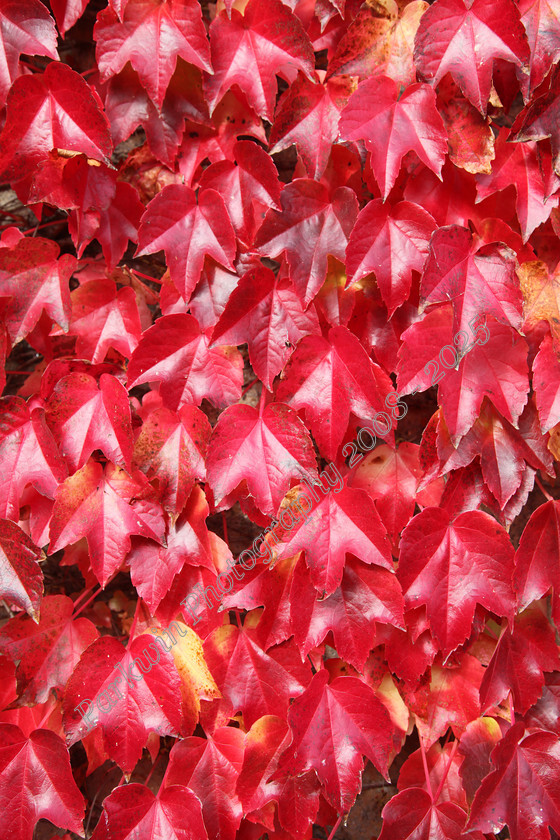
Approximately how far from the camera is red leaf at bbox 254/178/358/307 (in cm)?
92

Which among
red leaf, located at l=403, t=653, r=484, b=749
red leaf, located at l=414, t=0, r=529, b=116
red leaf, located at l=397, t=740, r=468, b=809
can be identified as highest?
red leaf, located at l=414, t=0, r=529, b=116

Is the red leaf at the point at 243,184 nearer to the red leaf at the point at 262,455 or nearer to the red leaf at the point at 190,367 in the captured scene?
the red leaf at the point at 190,367

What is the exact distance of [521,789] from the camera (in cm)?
96

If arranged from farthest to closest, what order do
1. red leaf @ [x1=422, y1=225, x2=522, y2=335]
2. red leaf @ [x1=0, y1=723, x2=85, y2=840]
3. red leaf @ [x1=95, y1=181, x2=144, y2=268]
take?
red leaf @ [x1=95, y1=181, x2=144, y2=268] < red leaf @ [x1=0, y1=723, x2=85, y2=840] < red leaf @ [x1=422, y1=225, x2=522, y2=335]

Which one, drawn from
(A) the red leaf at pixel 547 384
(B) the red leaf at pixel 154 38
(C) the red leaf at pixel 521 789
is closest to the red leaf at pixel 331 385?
(A) the red leaf at pixel 547 384

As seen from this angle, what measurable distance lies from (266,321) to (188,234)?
0.66 ft

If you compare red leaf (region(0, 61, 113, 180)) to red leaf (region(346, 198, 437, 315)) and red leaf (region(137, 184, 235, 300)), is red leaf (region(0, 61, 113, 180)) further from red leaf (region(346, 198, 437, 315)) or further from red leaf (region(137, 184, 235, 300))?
red leaf (region(346, 198, 437, 315))

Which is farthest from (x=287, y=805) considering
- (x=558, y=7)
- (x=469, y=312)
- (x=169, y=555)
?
(x=558, y=7)

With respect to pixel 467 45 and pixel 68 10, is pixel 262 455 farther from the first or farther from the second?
pixel 68 10

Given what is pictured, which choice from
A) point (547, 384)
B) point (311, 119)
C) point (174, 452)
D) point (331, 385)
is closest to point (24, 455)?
point (174, 452)

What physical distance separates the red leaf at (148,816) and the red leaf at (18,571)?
0.34 metres

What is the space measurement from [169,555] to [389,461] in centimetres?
43

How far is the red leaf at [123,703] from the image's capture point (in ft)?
3.07

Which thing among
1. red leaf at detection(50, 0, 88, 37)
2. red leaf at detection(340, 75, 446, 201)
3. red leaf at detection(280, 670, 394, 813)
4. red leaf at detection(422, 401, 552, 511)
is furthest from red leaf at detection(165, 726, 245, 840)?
red leaf at detection(50, 0, 88, 37)
